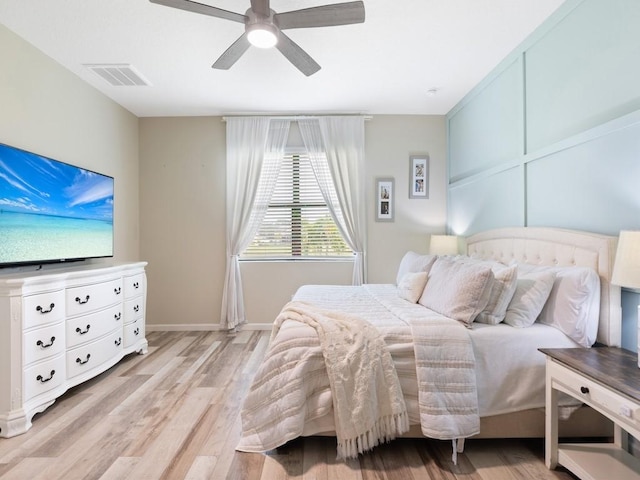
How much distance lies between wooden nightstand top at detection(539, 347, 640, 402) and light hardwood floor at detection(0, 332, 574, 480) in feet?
1.97

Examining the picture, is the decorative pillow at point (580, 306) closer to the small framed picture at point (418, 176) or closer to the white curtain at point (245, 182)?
the small framed picture at point (418, 176)

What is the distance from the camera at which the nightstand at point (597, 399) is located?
4.20ft

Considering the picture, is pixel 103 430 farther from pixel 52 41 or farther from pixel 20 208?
pixel 52 41

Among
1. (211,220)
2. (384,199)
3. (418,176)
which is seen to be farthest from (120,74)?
(418,176)

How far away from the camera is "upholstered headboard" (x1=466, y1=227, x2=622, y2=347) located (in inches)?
70.6

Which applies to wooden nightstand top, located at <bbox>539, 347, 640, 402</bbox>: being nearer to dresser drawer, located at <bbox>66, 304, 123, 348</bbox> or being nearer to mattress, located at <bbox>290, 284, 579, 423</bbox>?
mattress, located at <bbox>290, 284, 579, 423</bbox>

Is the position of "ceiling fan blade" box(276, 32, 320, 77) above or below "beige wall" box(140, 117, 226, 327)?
above

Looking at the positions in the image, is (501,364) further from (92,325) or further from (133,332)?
(133,332)

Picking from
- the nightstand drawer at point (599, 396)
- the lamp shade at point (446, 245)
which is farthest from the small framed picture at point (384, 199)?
the nightstand drawer at point (599, 396)

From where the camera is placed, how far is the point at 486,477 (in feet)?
5.35

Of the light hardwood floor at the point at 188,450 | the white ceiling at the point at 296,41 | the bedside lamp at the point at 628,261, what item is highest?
the white ceiling at the point at 296,41

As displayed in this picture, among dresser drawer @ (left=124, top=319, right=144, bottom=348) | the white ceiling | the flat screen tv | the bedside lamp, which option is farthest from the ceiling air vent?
the bedside lamp

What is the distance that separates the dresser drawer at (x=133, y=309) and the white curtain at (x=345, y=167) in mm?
2354

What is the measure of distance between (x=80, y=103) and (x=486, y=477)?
4323mm
